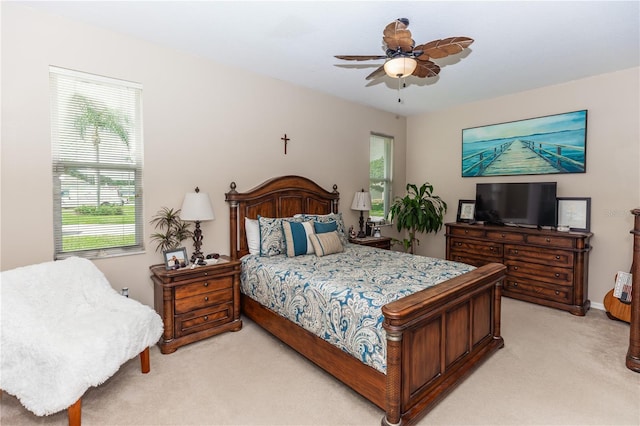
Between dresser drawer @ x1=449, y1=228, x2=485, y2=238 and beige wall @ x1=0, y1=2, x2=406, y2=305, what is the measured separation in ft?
4.91

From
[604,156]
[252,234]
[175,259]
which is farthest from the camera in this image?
[604,156]

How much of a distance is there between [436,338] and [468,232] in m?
2.87

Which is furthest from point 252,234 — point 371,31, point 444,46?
point 444,46

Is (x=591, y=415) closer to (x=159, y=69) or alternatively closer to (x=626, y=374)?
(x=626, y=374)

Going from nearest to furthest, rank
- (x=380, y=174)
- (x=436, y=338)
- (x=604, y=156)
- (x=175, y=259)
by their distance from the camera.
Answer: (x=436, y=338) < (x=175, y=259) < (x=604, y=156) < (x=380, y=174)

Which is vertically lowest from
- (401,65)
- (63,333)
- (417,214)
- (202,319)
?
(202,319)

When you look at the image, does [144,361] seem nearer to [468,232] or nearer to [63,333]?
[63,333]

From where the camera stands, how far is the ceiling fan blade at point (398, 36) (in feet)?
6.86

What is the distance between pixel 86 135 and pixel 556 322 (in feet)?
16.4

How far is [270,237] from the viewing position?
350 centimetres

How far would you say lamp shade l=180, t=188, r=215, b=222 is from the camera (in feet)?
10.0

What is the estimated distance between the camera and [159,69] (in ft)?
10.3

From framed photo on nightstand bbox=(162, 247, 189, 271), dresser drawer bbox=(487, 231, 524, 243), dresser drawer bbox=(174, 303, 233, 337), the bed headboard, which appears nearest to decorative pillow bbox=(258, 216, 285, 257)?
the bed headboard

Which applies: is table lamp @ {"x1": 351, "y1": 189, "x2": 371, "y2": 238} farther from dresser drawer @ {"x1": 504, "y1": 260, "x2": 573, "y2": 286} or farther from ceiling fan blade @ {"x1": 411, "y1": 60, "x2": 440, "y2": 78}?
ceiling fan blade @ {"x1": 411, "y1": 60, "x2": 440, "y2": 78}
